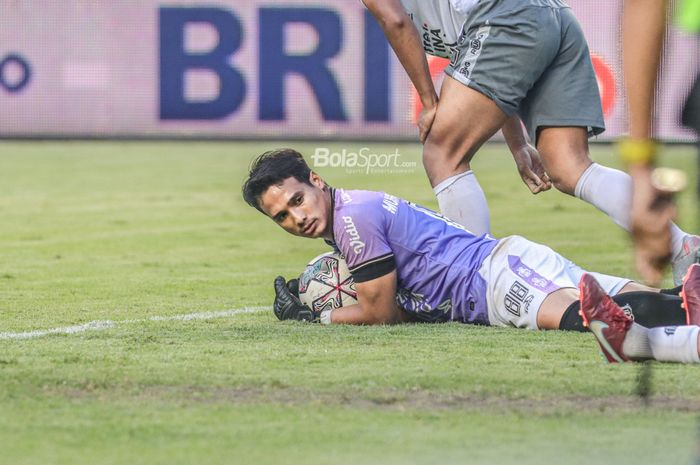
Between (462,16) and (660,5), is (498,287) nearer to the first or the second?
(462,16)

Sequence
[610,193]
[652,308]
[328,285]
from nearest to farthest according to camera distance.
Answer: [652,308] → [610,193] → [328,285]

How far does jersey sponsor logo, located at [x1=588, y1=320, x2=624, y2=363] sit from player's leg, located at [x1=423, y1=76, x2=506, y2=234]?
156 cm

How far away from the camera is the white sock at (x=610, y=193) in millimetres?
5301

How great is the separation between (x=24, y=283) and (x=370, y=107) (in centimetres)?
963

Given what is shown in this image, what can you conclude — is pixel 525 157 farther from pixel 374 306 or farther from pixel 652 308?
pixel 652 308

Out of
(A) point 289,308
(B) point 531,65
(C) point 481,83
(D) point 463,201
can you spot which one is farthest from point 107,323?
(B) point 531,65

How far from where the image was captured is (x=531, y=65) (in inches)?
227

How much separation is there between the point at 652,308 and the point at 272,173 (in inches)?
64.1

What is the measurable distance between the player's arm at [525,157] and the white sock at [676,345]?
1856mm

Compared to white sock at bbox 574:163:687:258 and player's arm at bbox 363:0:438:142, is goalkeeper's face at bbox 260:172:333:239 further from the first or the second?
white sock at bbox 574:163:687:258

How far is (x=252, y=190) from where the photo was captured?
5.70m

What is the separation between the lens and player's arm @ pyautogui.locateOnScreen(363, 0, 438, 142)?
233 inches

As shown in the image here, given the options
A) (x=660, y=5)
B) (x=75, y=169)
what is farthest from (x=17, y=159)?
(x=660, y=5)

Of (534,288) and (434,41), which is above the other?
(434,41)
